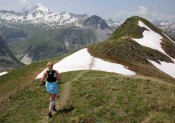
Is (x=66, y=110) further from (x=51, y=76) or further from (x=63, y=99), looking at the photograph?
(x=51, y=76)

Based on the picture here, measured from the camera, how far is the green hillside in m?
27.3

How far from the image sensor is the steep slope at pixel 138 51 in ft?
247

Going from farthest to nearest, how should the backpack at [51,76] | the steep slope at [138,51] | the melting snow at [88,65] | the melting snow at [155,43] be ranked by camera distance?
the melting snow at [155,43]
the steep slope at [138,51]
the melting snow at [88,65]
the backpack at [51,76]

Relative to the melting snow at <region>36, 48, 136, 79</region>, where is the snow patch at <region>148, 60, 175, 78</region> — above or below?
below

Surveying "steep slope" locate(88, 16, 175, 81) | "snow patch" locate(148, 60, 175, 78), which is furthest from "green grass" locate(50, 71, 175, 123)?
"snow patch" locate(148, 60, 175, 78)

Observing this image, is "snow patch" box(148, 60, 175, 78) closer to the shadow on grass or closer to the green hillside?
the green hillside

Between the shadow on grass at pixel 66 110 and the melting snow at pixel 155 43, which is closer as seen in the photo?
the shadow on grass at pixel 66 110

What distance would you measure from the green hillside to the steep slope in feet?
96.2

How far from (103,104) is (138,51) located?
2341 inches

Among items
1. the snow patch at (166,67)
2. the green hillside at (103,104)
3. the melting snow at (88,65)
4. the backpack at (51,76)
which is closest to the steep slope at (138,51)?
the snow patch at (166,67)

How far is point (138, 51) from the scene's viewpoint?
8762cm

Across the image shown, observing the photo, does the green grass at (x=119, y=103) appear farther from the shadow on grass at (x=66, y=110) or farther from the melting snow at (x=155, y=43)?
the melting snow at (x=155, y=43)

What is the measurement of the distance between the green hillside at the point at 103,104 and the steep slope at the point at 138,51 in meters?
29.3

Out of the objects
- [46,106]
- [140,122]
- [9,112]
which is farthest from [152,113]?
[9,112]
